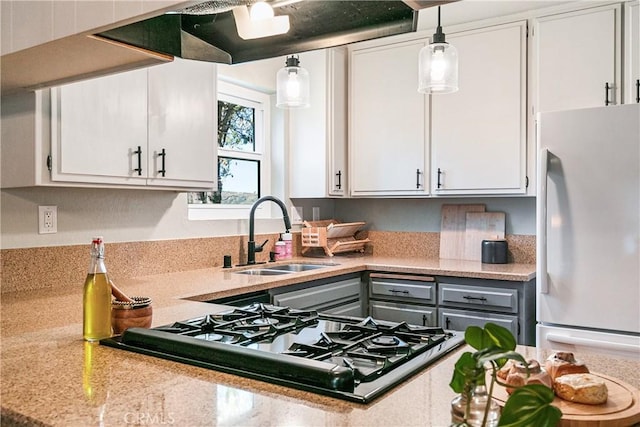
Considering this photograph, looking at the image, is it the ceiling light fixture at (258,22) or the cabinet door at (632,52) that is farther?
the cabinet door at (632,52)

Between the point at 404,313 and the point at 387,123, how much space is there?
131cm

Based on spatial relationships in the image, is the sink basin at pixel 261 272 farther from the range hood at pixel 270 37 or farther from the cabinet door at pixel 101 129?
the range hood at pixel 270 37

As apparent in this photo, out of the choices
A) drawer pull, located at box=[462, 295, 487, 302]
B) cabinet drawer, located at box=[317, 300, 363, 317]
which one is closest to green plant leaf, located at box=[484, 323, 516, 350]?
cabinet drawer, located at box=[317, 300, 363, 317]

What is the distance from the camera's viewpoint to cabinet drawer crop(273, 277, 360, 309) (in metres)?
2.48

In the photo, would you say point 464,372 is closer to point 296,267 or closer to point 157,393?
point 157,393

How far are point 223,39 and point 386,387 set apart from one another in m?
1.12

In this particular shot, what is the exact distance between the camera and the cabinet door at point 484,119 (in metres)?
3.06

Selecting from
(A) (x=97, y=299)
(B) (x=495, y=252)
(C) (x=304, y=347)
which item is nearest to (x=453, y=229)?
(B) (x=495, y=252)

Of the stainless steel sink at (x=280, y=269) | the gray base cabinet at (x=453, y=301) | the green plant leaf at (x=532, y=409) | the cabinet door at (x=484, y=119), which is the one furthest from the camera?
the cabinet door at (x=484, y=119)

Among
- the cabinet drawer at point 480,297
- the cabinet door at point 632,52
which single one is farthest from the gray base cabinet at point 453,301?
the cabinet door at point 632,52

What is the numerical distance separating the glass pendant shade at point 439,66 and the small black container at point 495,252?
4.09 ft

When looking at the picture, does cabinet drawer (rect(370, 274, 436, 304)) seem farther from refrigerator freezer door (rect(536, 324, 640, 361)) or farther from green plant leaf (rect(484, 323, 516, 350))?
green plant leaf (rect(484, 323, 516, 350))

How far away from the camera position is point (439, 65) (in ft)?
7.58

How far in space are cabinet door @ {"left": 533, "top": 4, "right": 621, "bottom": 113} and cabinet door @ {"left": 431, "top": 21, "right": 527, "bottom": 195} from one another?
109 mm
